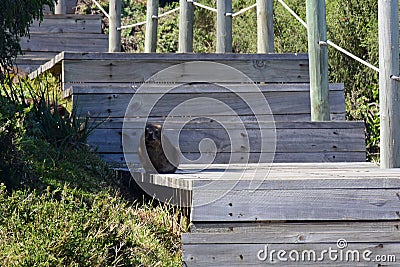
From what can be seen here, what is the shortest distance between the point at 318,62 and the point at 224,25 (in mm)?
1432

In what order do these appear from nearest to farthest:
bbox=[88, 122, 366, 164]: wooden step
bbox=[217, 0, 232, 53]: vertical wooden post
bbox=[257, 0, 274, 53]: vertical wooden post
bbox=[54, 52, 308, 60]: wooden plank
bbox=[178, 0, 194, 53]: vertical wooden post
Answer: bbox=[88, 122, 366, 164]: wooden step → bbox=[54, 52, 308, 60]: wooden plank → bbox=[257, 0, 274, 53]: vertical wooden post → bbox=[217, 0, 232, 53]: vertical wooden post → bbox=[178, 0, 194, 53]: vertical wooden post

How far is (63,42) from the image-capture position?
9.45 metres

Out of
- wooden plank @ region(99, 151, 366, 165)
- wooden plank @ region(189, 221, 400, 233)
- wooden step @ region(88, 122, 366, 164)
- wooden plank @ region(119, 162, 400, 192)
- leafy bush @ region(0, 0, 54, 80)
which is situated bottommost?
wooden plank @ region(189, 221, 400, 233)

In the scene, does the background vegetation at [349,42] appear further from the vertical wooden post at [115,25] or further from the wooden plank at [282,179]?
the wooden plank at [282,179]

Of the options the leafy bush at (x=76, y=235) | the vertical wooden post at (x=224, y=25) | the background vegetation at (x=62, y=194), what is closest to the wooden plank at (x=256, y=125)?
the background vegetation at (x=62, y=194)

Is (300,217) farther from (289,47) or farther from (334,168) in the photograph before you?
(289,47)

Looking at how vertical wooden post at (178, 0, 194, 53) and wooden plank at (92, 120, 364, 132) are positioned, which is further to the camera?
vertical wooden post at (178, 0, 194, 53)

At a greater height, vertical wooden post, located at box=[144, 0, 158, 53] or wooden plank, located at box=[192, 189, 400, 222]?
vertical wooden post, located at box=[144, 0, 158, 53]

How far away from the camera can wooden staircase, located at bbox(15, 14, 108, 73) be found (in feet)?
30.6

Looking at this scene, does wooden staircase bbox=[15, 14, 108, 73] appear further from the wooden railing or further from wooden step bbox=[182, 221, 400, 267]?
wooden step bbox=[182, 221, 400, 267]

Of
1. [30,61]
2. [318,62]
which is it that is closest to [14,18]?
[318,62]

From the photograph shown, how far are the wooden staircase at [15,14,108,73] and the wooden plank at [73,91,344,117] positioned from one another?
3.14 meters

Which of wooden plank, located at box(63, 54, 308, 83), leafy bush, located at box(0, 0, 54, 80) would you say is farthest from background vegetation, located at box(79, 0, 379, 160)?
leafy bush, located at box(0, 0, 54, 80)

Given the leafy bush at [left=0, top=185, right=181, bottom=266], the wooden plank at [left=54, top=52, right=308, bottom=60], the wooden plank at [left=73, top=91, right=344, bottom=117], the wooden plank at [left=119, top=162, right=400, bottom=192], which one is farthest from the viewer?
the wooden plank at [left=54, top=52, right=308, bottom=60]
